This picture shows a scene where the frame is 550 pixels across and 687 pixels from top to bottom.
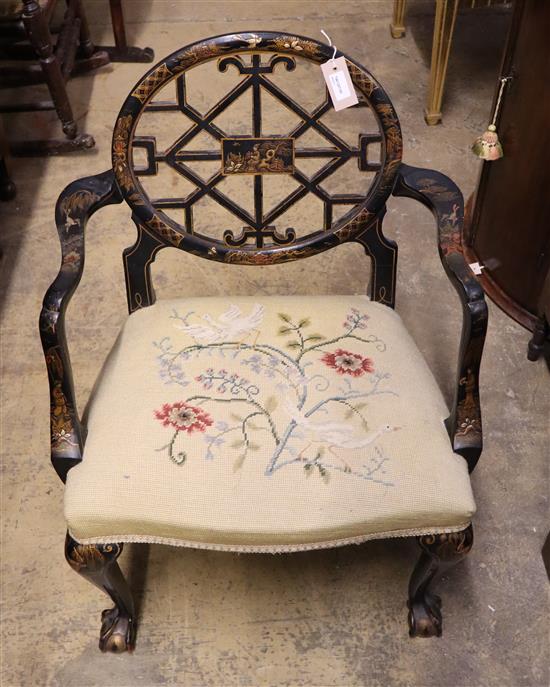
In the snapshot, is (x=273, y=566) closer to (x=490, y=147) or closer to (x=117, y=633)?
(x=117, y=633)

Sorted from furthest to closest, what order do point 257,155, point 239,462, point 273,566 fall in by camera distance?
point 273,566 < point 257,155 < point 239,462

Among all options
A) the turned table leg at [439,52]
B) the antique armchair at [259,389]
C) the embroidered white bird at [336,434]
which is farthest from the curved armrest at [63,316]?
the turned table leg at [439,52]

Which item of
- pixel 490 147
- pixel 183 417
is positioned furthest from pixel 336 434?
pixel 490 147

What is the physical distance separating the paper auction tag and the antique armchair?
0.06 ft

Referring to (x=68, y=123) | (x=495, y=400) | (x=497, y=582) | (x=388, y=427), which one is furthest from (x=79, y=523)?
(x=68, y=123)

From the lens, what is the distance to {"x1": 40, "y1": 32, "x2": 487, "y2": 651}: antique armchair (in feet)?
4.29

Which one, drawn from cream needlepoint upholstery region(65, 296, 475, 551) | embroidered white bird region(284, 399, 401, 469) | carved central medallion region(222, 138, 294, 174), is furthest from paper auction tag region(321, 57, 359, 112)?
embroidered white bird region(284, 399, 401, 469)

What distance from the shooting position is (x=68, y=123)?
2779mm

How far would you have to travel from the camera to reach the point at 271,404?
55.3 inches

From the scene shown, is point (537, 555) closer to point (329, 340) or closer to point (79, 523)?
point (329, 340)

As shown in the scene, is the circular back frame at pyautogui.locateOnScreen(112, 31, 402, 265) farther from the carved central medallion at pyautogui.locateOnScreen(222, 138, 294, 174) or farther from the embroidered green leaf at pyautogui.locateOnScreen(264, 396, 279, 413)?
the embroidered green leaf at pyautogui.locateOnScreen(264, 396, 279, 413)

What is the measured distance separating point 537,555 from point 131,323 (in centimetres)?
99

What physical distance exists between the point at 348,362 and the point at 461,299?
0.23 metres

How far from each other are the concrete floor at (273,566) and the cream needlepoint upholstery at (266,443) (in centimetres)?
42
